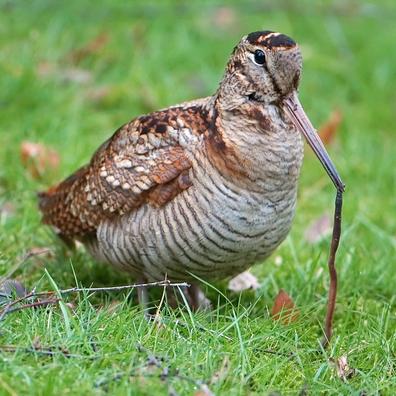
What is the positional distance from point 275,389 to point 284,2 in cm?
553

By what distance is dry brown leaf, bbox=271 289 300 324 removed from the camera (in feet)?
14.4

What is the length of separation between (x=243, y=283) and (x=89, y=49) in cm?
313

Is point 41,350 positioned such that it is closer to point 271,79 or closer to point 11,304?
point 11,304

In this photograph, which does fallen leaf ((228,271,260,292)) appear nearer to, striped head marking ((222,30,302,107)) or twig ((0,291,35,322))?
striped head marking ((222,30,302,107))

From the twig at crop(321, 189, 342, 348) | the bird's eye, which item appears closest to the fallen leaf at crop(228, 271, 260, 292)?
the twig at crop(321, 189, 342, 348)

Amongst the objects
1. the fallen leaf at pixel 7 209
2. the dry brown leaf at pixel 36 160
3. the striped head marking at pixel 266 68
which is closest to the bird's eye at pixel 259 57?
the striped head marking at pixel 266 68

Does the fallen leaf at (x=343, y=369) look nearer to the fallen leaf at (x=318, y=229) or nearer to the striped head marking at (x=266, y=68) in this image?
the striped head marking at (x=266, y=68)

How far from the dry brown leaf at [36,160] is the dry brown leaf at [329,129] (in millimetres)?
1981

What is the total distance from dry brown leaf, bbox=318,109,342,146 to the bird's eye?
286cm

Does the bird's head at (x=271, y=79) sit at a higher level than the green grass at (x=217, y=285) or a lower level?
higher

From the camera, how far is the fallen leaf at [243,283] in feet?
16.4

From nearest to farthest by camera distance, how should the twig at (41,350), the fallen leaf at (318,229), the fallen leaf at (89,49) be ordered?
the twig at (41,350), the fallen leaf at (318,229), the fallen leaf at (89,49)

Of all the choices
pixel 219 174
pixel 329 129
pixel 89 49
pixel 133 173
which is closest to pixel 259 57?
pixel 219 174

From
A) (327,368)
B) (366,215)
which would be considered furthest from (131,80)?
(327,368)
